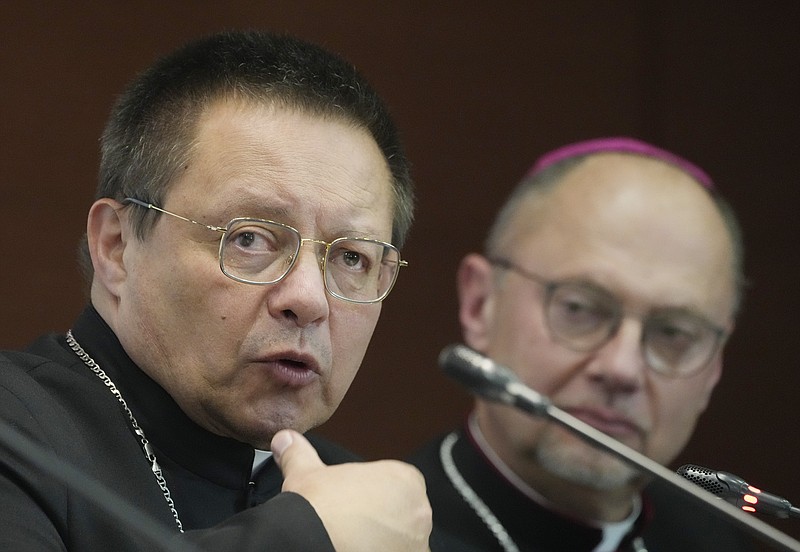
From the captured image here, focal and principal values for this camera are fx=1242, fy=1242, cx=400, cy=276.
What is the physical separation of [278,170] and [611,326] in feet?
2.68

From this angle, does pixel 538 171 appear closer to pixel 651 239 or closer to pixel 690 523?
pixel 651 239

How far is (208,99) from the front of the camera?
6.89 feet

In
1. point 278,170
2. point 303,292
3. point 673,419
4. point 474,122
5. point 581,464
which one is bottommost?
point 581,464

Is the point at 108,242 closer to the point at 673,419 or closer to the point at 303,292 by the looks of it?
the point at 303,292

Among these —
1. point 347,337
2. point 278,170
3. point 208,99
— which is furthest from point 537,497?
point 208,99

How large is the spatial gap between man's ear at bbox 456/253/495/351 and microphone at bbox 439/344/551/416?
120cm

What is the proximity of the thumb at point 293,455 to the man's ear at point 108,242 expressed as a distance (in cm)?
51

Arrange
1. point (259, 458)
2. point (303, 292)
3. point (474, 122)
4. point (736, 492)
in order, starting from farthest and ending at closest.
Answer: point (474, 122), point (259, 458), point (303, 292), point (736, 492)

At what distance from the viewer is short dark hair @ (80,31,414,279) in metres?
2.07

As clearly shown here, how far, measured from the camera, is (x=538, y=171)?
2.79m

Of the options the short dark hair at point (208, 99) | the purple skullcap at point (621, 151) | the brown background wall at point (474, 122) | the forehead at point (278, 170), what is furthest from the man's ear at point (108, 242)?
the brown background wall at point (474, 122)

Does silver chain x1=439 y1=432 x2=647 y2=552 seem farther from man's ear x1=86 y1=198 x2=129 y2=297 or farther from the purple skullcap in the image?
man's ear x1=86 y1=198 x2=129 y2=297

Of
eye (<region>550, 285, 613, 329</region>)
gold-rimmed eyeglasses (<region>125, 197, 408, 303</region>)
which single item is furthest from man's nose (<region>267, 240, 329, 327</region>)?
eye (<region>550, 285, 613, 329</region>)

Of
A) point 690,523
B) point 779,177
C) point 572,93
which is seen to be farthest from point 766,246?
point 690,523
